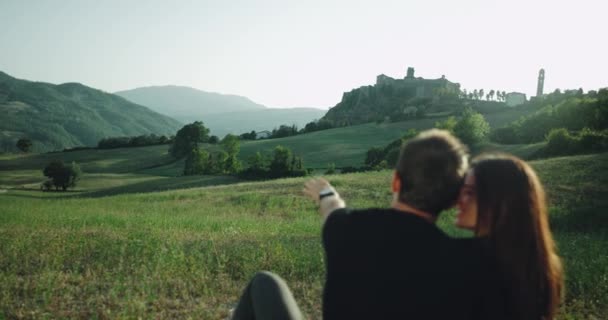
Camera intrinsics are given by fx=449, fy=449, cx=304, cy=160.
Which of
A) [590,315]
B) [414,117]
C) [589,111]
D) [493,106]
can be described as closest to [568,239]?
[590,315]

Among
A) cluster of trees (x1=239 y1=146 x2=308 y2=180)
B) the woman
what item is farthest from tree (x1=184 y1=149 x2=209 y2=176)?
the woman

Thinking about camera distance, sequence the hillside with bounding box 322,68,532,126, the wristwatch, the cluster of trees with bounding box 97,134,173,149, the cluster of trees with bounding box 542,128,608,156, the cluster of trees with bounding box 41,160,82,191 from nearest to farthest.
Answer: the wristwatch, the cluster of trees with bounding box 542,128,608,156, the cluster of trees with bounding box 41,160,82,191, the cluster of trees with bounding box 97,134,173,149, the hillside with bounding box 322,68,532,126

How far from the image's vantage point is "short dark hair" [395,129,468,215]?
274 cm

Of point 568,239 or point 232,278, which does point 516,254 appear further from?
point 568,239

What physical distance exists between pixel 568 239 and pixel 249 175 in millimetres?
48178

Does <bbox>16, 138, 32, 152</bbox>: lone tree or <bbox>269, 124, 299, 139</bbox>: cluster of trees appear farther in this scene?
<bbox>269, 124, 299, 139</bbox>: cluster of trees

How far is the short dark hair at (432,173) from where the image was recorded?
2.74m

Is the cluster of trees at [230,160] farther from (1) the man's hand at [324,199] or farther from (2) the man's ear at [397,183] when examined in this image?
(2) the man's ear at [397,183]

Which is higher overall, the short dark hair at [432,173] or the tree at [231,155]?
the short dark hair at [432,173]

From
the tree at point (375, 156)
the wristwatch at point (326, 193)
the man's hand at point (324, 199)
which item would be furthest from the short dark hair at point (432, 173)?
the tree at point (375, 156)

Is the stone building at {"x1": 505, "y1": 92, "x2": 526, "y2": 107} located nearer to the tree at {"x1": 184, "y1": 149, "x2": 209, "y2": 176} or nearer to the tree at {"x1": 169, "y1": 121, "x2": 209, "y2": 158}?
the tree at {"x1": 169, "y1": 121, "x2": 209, "y2": 158}

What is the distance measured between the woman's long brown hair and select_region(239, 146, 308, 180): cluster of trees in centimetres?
5612

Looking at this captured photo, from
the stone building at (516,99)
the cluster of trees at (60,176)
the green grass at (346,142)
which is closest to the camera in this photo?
the cluster of trees at (60,176)

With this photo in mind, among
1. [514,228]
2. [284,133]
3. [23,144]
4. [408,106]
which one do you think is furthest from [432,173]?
[408,106]
